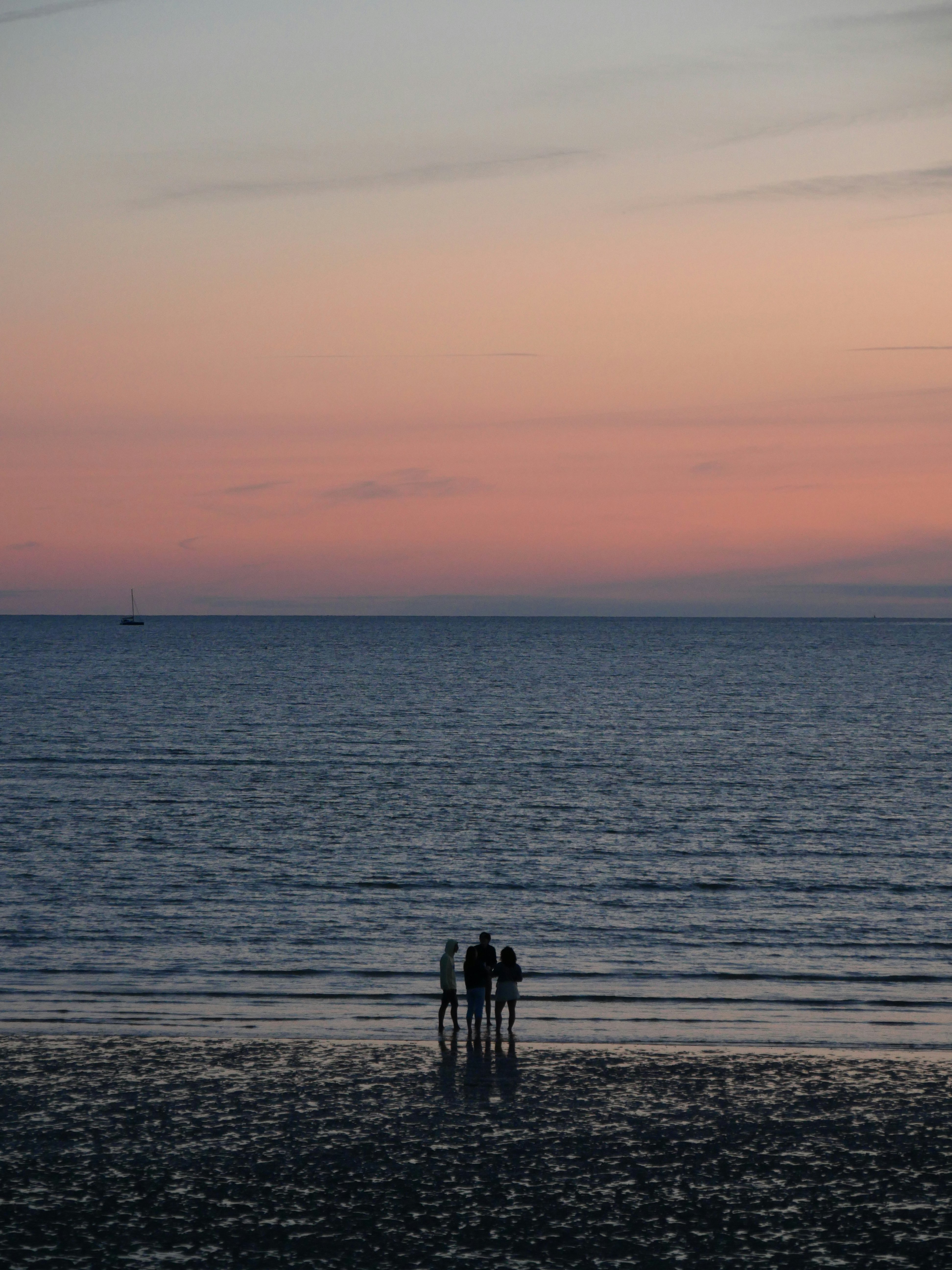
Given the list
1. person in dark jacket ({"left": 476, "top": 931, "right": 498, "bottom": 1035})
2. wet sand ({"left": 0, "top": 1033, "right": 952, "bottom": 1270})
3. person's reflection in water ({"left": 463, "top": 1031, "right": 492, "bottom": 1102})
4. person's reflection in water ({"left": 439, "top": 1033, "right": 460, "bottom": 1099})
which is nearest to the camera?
wet sand ({"left": 0, "top": 1033, "right": 952, "bottom": 1270})

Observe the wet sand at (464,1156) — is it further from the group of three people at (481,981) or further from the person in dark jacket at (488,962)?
the person in dark jacket at (488,962)

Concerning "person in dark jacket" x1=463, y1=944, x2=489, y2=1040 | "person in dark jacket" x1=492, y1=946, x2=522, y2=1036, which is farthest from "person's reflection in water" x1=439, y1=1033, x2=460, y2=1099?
"person in dark jacket" x1=492, y1=946, x2=522, y2=1036

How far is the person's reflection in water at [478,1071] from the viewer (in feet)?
65.9

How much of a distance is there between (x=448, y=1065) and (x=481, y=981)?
1827mm

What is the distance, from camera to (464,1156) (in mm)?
17016

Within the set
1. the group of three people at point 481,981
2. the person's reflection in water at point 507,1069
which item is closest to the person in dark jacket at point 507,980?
the group of three people at point 481,981

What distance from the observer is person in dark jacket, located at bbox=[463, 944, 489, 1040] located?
23.1m

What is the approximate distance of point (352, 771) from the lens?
234 ft

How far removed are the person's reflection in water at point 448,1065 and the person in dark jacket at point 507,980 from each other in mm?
858

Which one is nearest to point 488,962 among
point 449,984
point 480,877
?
point 449,984

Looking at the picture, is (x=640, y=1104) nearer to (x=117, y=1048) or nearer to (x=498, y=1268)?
(x=498, y=1268)

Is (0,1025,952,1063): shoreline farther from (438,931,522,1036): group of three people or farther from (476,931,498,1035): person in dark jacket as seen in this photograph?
(476,931,498,1035): person in dark jacket

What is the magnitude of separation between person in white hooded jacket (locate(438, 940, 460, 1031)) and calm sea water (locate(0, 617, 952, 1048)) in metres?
0.91

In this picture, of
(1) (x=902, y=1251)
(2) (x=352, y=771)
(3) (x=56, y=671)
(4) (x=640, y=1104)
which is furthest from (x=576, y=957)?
(3) (x=56, y=671)
